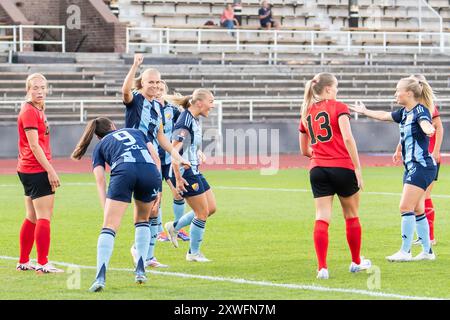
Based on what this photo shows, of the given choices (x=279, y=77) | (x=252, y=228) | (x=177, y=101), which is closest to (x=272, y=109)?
(x=279, y=77)

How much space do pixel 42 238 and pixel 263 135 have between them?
71.6ft

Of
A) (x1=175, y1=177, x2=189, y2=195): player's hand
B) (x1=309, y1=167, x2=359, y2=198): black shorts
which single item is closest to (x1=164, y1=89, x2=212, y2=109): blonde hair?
(x1=175, y1=177, x2=189, y2=195): player's hand

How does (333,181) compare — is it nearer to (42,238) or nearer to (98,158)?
(98,158)

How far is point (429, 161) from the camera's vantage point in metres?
12.2

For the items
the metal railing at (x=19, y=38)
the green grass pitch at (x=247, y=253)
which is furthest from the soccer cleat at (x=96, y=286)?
the metal railing at (x=19, y=38)

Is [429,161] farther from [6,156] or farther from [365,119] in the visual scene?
[365,119]

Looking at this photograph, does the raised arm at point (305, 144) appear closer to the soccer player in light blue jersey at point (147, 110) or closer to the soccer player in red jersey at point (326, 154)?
the soccer player in red jersey at point (326, 154)

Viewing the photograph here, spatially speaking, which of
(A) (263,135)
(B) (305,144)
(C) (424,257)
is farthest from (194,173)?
(A) (263,135)

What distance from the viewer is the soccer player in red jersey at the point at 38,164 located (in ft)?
36.5

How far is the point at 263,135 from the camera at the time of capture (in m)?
32.8

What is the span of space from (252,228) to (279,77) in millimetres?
22250

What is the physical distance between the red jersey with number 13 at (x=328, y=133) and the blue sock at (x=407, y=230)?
1478 millimetres

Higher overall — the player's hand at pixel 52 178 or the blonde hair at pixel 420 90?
the blonde hair at pixel 420 90

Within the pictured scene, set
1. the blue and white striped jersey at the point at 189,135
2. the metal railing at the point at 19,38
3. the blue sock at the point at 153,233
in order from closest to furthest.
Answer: the blue sock at the point at 153,233 → the blue and white striped jersey at the point at 189,135 → the metal railing at the point at 19,38
